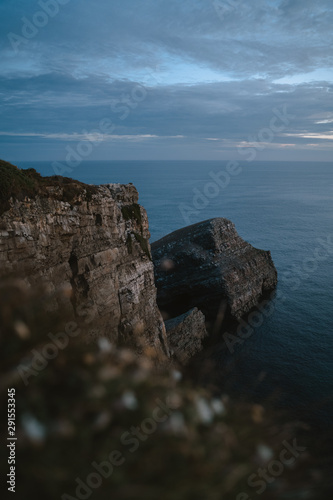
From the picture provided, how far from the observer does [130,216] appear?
847 inches

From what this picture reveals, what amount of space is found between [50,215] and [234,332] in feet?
92.1

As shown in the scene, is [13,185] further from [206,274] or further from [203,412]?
[206,274]

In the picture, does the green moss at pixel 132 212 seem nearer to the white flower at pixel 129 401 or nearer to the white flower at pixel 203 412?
the white flower at pixel 203 412

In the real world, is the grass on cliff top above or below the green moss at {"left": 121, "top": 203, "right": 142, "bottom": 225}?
above

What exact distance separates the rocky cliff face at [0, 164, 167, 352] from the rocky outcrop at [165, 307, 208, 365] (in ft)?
22.6

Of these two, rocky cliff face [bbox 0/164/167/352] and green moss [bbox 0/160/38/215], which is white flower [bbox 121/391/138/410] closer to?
rocky cliff face [bbox 0/164/167/352]

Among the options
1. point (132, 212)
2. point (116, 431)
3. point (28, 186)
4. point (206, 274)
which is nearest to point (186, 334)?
point (206, 274)

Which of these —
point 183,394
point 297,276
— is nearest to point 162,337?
point 183,394

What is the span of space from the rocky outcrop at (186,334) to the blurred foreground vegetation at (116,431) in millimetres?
24640

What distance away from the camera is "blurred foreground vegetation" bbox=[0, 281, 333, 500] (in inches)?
138

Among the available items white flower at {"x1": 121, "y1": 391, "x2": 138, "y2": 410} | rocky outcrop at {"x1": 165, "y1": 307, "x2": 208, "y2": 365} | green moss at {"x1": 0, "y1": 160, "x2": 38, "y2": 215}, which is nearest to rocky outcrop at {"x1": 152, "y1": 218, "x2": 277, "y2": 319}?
rocky outcrop at {"x1": 165, "y1": 307, "x2": 208, "y2": 365}

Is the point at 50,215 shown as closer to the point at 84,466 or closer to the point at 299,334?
the point at 84,466

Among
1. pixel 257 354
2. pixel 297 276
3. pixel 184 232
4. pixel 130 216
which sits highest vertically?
pixel 130 216

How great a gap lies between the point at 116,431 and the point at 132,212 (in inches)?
733
